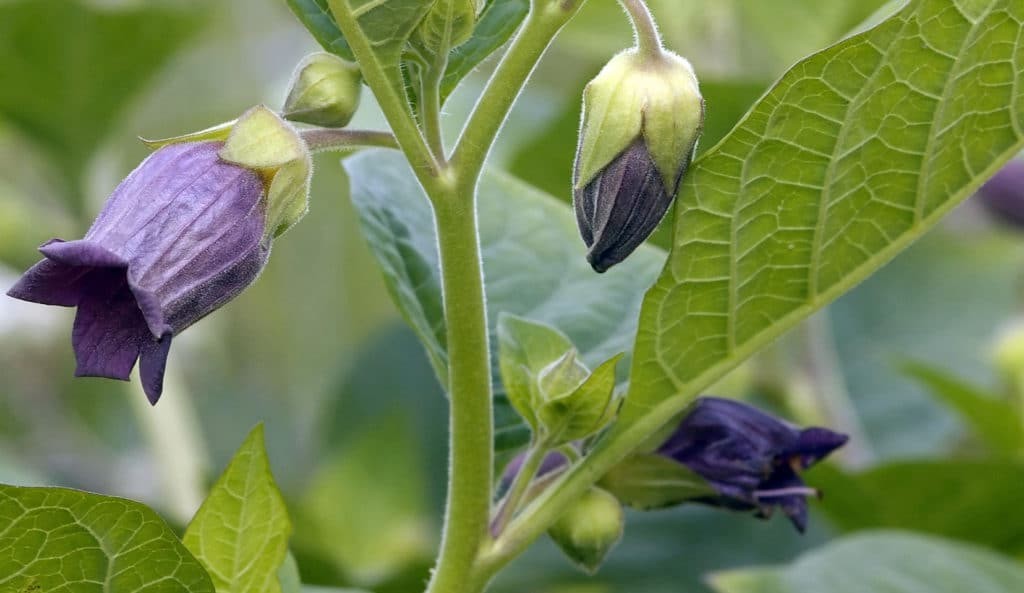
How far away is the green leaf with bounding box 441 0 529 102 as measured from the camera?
27.5 inches

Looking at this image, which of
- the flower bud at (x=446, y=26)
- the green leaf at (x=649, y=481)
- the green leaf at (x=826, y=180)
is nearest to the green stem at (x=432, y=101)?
the flower bud at (x=446, y=26)

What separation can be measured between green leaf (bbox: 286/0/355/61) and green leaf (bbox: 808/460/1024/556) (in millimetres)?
622

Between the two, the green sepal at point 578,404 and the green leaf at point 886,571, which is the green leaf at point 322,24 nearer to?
the green sepal at point 578,404

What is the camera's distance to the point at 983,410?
4.44 feet

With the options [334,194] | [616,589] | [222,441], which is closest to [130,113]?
[222,441]

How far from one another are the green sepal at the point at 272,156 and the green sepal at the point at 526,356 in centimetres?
16

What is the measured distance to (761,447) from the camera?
784 millimetres

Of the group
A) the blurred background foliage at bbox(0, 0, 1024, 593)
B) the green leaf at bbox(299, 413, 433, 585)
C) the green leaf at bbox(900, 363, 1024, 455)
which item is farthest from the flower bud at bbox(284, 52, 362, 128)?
the green leaf at bbox(299, 413, 433, 585)

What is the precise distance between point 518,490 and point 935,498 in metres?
0.60

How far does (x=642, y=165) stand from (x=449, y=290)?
4.5 inches

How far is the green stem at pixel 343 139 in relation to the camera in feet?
2.17

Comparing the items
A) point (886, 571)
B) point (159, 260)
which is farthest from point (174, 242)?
point (886, 571)

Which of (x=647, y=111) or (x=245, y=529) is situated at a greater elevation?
(x=647, y=111)

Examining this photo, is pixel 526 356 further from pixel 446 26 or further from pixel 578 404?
pixel 446 26
